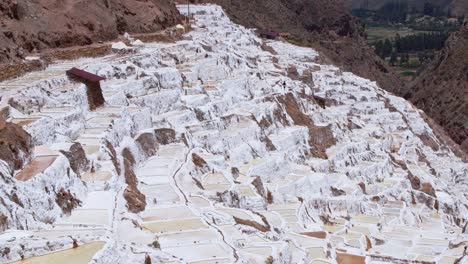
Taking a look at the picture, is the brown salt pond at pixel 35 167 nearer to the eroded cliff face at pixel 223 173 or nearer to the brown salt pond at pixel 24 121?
the eroded cliff face at pixel 223 173

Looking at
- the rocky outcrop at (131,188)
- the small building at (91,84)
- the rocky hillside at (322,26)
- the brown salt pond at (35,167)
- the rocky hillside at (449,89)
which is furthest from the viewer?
the rocky hillside at (322,26)

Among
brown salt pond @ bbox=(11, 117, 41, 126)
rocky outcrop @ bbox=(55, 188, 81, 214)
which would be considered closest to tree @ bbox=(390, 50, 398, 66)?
brown salt pond @ bbox=(11, 117, 41, 126)

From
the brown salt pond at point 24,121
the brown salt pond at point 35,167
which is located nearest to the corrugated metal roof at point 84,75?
the brown salt pond at point 24,121

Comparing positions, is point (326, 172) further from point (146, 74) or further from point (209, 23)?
point (209, 23)

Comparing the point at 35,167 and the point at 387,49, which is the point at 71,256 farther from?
the point at 387,49

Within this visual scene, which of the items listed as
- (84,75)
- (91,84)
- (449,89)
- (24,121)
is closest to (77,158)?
(24,121)

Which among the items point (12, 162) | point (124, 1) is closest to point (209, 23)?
point (124, 1)


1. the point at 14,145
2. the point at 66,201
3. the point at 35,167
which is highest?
the point at 14,145
